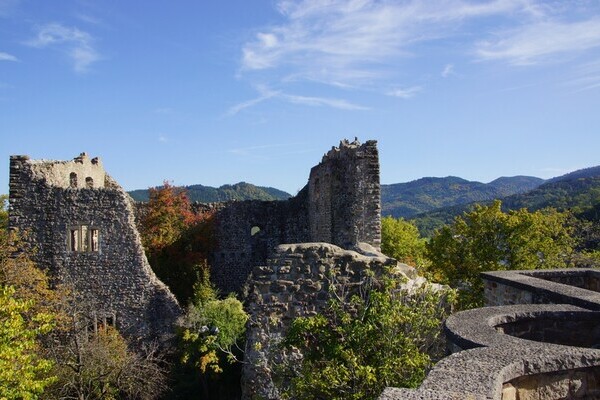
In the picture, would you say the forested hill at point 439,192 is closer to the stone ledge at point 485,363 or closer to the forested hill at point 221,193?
the forested hill at point 221,193

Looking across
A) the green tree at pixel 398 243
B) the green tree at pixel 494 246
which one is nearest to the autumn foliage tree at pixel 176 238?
the green tree at pixel 494 246

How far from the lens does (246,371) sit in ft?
23.4

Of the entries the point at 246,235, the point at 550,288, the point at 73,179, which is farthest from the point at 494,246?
the point at 73,179

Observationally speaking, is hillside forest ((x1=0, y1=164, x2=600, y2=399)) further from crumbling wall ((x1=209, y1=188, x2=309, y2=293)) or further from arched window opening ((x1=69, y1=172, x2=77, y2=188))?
arched window opening ((x1=69, y1=172, x2=77, y2=188))

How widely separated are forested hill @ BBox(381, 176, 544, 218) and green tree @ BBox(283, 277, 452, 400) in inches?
5063

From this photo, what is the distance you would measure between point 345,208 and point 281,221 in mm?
9427

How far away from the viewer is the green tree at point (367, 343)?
220 inches

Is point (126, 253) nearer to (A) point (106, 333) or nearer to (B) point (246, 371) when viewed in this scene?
(A) point (106, 333)

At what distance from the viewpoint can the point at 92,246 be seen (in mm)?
17734

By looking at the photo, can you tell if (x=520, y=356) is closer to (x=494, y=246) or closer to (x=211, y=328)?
(x=211, y=328)

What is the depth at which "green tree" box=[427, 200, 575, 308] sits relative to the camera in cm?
2202

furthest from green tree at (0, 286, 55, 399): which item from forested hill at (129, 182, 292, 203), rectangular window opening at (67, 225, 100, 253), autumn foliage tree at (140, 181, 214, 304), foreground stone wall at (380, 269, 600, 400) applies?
forested hill at (129, 182, 292, 203)

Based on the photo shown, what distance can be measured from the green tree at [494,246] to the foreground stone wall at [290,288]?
15.5m

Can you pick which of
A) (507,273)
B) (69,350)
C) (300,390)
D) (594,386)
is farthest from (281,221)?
(594,386)
